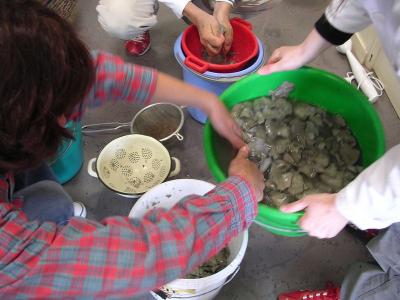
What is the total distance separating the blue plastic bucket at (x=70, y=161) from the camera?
1094mm

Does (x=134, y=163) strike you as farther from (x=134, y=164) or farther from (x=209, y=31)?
(x=209, y=31)

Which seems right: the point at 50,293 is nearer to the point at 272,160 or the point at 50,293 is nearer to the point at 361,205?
the point at 361,205

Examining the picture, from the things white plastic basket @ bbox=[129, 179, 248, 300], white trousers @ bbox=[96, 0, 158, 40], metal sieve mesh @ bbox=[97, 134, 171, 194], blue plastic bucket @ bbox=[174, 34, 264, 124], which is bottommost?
metal sieve mesh @ bbox=[97, 134, 171, 194]

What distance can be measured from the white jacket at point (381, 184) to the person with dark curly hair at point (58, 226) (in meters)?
0.21

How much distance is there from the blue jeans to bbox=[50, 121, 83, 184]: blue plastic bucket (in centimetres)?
19

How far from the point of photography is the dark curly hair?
19.4 inches

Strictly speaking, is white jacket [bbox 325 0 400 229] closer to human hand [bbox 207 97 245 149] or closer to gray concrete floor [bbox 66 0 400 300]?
human hand [bbox 207 97 245 149]

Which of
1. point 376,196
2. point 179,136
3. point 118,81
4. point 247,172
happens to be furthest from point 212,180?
point 376,196

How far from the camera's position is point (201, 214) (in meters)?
0.65

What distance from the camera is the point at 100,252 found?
566mm

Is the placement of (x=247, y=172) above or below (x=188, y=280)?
above

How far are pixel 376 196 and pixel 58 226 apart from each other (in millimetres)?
527

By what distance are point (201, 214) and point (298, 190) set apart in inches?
16.6

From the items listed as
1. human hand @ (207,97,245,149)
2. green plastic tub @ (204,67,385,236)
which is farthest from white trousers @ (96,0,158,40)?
human hand @ (207,97,245,149)
